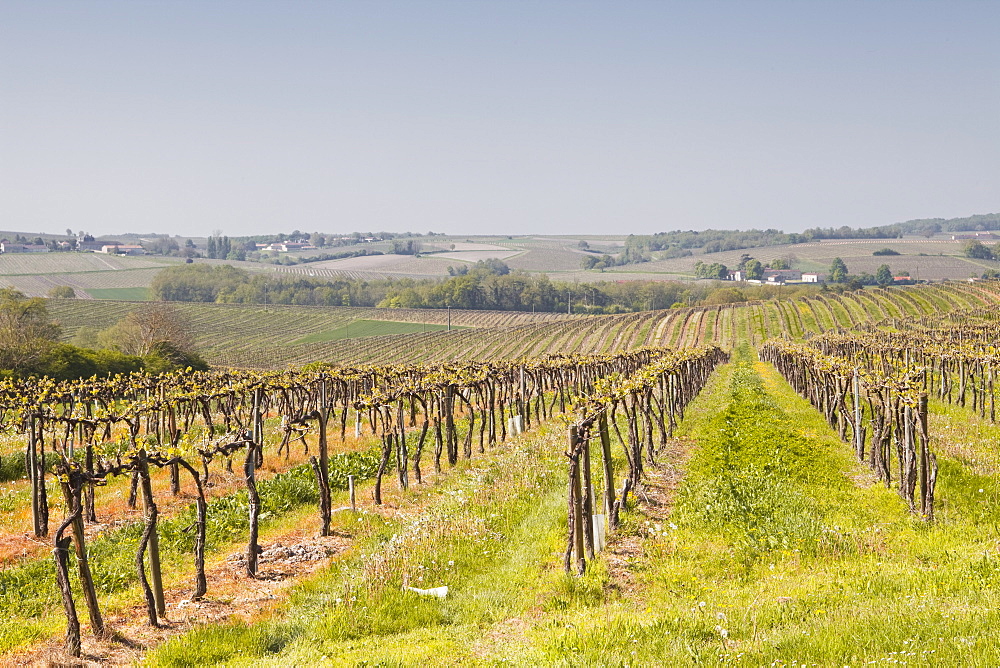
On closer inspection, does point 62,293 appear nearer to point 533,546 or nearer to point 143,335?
point 143,335

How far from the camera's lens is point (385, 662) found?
30.2 feet

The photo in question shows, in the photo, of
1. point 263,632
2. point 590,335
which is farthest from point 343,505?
point 590,335

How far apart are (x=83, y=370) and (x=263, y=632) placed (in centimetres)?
5665

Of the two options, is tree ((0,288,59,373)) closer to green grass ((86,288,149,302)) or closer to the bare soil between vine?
the bare soil between vine

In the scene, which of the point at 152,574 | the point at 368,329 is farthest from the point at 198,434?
the point at 368,329

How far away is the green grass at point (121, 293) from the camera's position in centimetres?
15945

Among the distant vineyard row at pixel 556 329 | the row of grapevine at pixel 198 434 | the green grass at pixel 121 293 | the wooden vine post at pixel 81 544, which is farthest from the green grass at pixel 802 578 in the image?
the green grass at pixel 121 293

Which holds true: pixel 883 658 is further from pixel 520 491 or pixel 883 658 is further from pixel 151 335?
pixel 151 335

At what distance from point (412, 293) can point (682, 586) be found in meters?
154

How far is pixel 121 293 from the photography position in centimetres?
16525

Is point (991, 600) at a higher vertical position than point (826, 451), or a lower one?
higher

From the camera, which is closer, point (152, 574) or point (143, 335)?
point (152, 574)

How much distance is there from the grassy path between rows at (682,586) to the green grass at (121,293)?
6382 inches

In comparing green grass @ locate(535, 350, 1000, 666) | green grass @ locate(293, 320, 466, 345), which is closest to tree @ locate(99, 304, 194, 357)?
green grass @ locate(293, 320, 466, 345)
